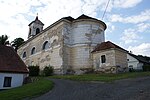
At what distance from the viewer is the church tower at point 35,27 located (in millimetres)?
46675

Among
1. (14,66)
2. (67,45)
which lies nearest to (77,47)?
(67,45)

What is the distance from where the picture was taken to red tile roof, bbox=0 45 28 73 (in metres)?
20.5

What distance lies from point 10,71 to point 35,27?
28404 millimetres

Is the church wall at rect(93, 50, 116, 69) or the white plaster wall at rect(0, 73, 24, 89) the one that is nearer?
the white plaster wall at rect(0, 73, 24, 89)

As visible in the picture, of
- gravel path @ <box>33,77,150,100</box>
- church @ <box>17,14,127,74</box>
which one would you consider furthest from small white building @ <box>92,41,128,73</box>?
gravel path @ <box>33,77,150,100</box>

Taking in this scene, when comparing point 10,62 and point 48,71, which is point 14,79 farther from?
point 48,71

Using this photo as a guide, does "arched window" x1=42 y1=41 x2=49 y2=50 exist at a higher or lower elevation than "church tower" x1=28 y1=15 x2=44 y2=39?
lower

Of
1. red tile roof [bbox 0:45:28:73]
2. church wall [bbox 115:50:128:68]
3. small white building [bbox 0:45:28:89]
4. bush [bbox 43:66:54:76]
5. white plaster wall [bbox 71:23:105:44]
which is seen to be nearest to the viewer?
small white building [bbox 0:45:28:89]

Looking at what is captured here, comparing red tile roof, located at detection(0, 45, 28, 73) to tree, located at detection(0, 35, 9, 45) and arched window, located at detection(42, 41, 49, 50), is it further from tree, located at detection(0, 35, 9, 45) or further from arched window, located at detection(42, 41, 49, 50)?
tree, located at detection(0, 35, 9, 45)

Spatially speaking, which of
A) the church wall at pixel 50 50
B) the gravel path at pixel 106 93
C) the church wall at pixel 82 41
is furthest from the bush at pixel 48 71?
the gravel path at pixel 106 93

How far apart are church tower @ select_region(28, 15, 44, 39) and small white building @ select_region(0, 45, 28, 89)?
23124 mm

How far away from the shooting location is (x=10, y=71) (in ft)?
66.5

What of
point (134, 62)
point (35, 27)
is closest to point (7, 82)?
point (35, 27)

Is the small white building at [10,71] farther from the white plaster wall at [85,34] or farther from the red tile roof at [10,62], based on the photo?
the white plaster wall at [85,34]
